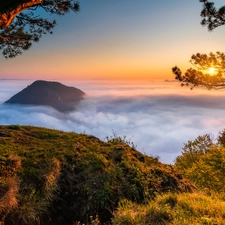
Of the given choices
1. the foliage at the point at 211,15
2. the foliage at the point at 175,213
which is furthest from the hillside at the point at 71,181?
the foliage at the point at 211,15

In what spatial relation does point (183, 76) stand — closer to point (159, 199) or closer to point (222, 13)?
point (222, 13)

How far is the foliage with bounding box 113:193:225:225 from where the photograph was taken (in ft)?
13.3

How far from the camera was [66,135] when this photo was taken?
9.38 metres

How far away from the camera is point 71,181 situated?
584 centimetres

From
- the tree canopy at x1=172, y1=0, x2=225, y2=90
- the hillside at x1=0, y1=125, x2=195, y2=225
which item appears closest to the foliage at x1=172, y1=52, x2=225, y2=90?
the tree canopy at x1=172, y1=0, x2=225, y2=90

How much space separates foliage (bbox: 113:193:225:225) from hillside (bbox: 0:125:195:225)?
703 millimetres

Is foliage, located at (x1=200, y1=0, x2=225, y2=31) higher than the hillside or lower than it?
higher

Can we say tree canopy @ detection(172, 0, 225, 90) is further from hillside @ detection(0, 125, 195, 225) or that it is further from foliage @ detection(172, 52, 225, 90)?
hillside @ detection(0, 125, 195, 225)

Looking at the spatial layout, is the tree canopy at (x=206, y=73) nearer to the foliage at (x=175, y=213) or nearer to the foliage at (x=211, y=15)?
Answer: the foliage at (x=211, y=15)

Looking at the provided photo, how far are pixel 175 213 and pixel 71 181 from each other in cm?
268

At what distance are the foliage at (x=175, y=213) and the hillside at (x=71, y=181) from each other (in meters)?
0.70

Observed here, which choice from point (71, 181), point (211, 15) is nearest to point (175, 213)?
point (71, 181)

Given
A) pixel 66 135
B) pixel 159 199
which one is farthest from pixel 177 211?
pixel 66 135

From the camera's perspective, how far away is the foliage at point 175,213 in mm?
4051
